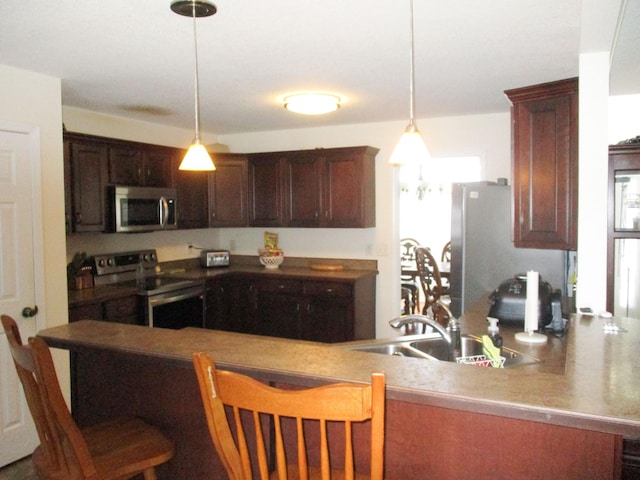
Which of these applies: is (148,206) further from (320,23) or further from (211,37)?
(320,23)

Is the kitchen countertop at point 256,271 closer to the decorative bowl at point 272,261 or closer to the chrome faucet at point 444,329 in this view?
the decorative bowl at point 272,261

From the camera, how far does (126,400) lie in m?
1.86

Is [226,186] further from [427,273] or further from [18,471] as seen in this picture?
[18,471]

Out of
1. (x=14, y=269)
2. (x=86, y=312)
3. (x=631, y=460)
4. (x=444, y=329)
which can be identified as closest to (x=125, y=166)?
(x=86, y=312)

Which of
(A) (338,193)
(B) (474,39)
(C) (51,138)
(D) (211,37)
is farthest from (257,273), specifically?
(B) (474,39)

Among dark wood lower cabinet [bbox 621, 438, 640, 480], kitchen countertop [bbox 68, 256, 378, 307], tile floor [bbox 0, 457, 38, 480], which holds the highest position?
kitchen countertop [bbox 68, 256, 378, 307]

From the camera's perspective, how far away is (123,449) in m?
1.55

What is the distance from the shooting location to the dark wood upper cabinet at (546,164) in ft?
8.91

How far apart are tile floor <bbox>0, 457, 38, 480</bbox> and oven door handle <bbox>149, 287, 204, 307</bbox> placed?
1.36 metres

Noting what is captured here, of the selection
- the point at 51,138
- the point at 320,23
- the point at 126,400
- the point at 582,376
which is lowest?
the point at 126,400

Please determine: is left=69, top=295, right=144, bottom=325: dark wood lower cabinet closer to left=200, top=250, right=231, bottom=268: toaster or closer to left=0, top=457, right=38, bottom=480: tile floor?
left=0, top=457, right=38, bottom=480: tile floor

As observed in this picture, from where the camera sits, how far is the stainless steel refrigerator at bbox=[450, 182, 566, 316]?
369 centimetres

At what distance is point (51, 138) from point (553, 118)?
3075 millimetres

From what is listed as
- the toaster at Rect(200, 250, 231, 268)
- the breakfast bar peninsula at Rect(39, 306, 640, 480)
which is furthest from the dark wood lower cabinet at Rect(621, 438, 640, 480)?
the toaster at Rect(200, 250, 231, 268)
